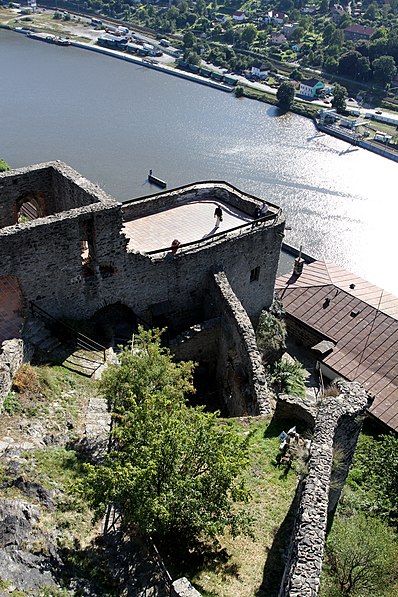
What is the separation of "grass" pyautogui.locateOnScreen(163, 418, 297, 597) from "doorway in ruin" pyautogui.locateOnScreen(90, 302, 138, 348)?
736cm

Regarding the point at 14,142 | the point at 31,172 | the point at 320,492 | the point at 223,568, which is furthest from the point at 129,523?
the point at 14,142

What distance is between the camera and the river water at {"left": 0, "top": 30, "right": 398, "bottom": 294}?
6153cm

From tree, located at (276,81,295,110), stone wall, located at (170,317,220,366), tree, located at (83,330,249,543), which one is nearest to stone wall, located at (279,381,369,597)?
tree, located at (83,330,249,543)

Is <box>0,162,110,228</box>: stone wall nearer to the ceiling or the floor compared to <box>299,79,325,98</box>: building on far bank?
nearer to the ceiling

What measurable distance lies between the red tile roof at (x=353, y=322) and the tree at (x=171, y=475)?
1719cm

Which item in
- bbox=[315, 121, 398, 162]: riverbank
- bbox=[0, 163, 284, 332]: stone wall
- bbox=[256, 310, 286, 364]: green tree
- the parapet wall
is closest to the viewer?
bbox=[0, 163, 284, 332]: stone wall

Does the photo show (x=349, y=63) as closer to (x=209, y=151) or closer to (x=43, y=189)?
(x=209, y=151)

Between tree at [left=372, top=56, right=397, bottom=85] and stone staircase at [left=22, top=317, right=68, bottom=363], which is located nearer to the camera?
stone staircase at [left=22, top=317, right=68, bottom=363]

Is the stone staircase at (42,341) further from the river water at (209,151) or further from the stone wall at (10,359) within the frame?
the river water at (209,151)

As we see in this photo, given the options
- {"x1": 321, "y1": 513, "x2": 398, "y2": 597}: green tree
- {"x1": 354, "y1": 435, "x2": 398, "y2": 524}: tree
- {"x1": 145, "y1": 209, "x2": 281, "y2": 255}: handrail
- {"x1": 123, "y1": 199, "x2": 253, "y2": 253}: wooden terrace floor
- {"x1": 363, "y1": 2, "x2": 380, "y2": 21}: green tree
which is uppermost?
{"x1": 363, "y1": 2, "x2": 380, "y2": 21}: green tree

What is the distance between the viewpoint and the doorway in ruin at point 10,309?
20.9m

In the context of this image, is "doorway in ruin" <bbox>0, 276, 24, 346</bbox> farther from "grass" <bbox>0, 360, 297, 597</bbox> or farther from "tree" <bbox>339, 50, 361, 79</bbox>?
"tree" <bbox>339, 50, 361, 79</bbox>

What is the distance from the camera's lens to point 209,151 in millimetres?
76625

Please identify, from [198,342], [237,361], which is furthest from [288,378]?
[198,342]
